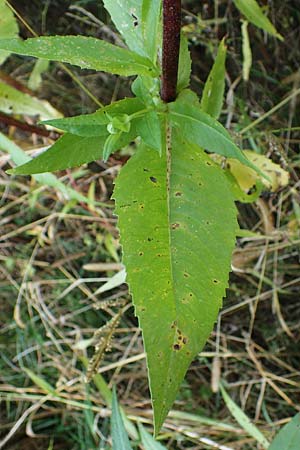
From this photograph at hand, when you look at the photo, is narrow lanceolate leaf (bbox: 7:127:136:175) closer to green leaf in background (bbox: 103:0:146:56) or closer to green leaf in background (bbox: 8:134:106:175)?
green leaf in background (bbox: 8:134:106:175)

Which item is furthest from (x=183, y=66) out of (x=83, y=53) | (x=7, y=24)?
(x=7, y=24)

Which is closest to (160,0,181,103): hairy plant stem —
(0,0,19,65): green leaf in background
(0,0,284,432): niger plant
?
(0,0,284,432): niger plant

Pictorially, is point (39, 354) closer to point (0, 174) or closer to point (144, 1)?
point (0, 174)

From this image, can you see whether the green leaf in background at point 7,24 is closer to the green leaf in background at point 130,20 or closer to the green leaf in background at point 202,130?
the green leaf in background at point 130,20

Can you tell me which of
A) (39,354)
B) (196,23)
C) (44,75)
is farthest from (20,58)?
(39,354)

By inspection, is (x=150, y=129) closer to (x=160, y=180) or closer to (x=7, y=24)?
(x=160, y=180)

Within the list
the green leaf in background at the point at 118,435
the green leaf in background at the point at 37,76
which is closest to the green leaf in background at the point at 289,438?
the green leaf in background at the point at 118,435

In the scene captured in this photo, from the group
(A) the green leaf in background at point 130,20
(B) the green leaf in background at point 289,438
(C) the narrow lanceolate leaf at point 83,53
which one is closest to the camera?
(C) the narrow lanceolate leaf at point 83,53
